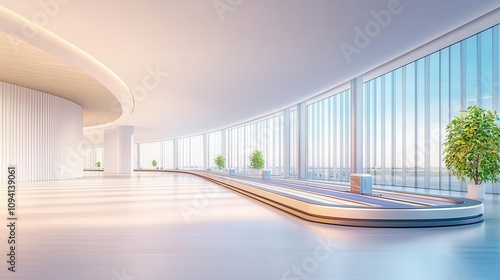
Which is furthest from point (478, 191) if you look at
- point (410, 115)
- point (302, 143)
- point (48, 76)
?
point (48, 76)

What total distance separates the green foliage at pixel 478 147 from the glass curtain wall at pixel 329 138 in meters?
9.48

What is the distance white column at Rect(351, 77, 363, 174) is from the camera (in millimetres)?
16203

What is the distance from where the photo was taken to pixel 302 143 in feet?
77.6

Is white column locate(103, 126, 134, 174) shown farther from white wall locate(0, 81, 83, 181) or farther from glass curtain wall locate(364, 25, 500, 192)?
glass curtain wall locate(364, 25, 500, 192)

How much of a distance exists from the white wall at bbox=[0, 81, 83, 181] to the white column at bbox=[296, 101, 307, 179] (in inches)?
590

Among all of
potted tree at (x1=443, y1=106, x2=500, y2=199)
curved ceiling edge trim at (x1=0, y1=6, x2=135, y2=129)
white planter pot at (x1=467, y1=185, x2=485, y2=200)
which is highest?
curved ceiling edge trim at (x1=0, y1=6, x2=135, y2=129)

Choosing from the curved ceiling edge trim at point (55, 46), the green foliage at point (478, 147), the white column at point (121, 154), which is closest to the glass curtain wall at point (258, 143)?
the white column at point (121, 154)

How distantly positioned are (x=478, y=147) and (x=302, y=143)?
13517 mm

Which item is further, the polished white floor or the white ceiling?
the white ceiling

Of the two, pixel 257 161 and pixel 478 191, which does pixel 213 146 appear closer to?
pixel 257 161

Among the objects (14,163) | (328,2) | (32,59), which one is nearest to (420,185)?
(328,2)

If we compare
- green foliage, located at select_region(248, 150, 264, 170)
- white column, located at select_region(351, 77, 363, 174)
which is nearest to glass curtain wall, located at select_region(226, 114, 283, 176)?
green foliage, located at select_region(248, 150, 264, 170)

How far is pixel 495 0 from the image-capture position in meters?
8.34

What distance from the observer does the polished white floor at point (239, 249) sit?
3.37m
